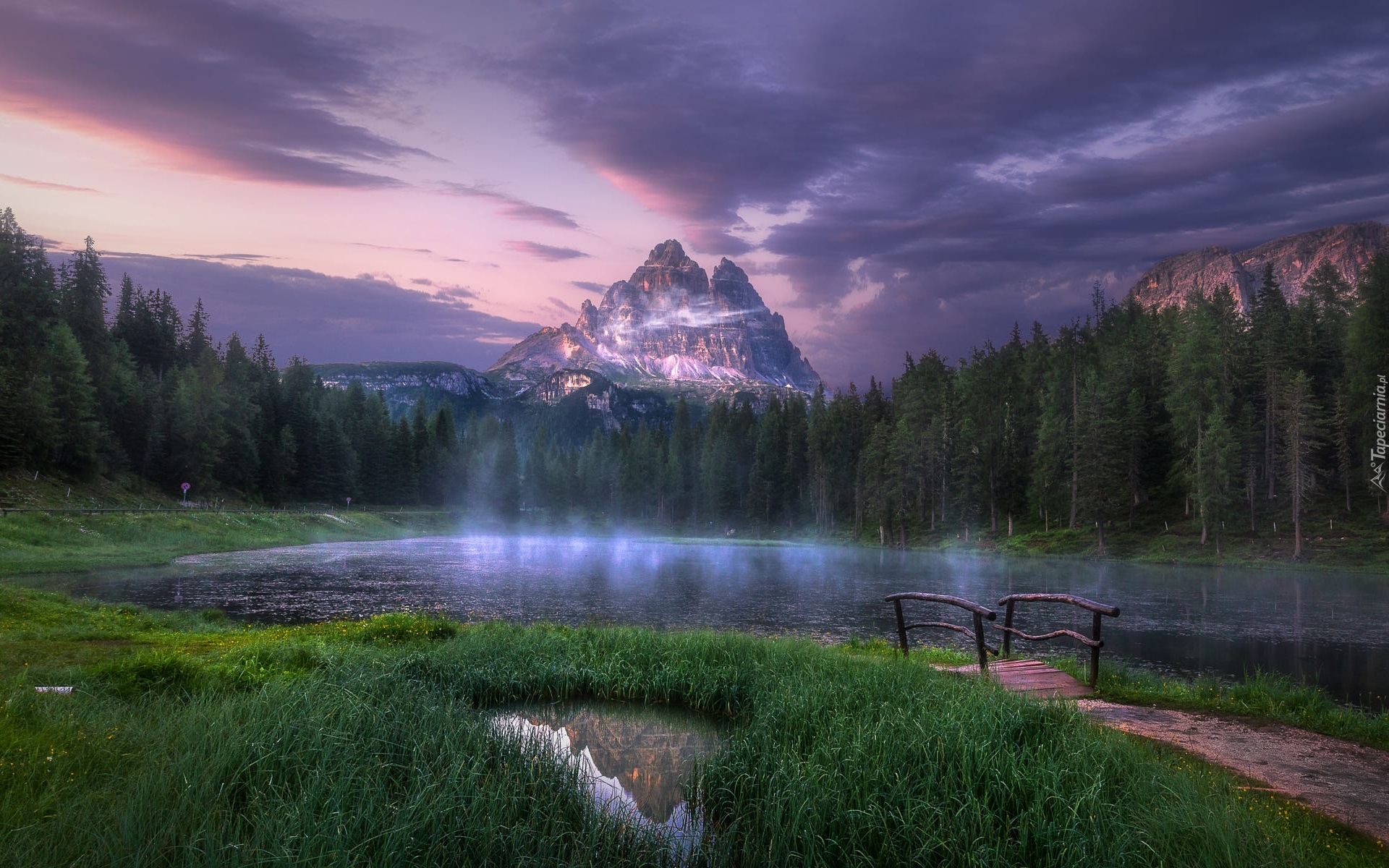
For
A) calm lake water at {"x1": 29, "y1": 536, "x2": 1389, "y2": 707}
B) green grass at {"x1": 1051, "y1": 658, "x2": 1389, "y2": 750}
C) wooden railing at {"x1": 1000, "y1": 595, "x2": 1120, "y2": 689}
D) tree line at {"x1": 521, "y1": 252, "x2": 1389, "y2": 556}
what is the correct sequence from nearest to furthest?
green grass at {"x1": 1051, "y1": 658, "x2": 1389, "y2": 750} < wooden railing at {"x1": 1000, "y1": 595, "x2": 1120, "y2": 689} < calm lake water at {"x1": 29, "y1": 536, "x2": 1389, "y2": 707} < tree line at {"x1": 521, "y1": 252, "x2": 1389, "y2": 556}

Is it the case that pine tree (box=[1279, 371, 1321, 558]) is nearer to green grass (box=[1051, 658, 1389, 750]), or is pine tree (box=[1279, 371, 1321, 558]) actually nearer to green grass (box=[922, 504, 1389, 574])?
green grass (box=[922, 504, 1389, 574])

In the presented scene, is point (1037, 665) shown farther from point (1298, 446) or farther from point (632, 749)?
point (1298, 446)

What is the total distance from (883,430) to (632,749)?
8216 centimetres

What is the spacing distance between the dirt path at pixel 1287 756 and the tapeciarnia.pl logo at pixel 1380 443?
63656mm

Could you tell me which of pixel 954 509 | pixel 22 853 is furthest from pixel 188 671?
pixel 954 509

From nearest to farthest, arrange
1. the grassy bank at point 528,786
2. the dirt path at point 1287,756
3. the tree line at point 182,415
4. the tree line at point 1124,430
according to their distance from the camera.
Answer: the grassy bank at point 528,786, the dirt path at point 1287,756, the tree line at point 1124,430, the tree line at point 182,415

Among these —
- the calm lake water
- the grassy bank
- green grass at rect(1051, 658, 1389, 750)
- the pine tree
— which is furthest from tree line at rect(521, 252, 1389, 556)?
the grassy bank

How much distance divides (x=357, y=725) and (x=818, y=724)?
Answer: 18.2 feet

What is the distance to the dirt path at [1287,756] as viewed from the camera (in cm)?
781

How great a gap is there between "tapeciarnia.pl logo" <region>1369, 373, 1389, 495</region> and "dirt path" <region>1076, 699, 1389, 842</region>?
63.7m

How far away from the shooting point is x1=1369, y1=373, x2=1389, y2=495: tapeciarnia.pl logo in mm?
56438

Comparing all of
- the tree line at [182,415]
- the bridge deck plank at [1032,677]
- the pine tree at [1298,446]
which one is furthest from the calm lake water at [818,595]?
the tree line at [182,415]

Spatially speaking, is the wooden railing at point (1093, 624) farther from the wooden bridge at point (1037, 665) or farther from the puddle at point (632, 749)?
the puddle at point (632, 749)

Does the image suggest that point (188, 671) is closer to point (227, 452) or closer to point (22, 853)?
point (22, 853)
